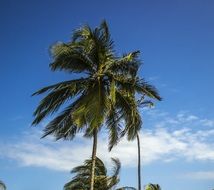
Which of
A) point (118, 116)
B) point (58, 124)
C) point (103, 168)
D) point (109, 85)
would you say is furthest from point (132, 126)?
point (103, 168)

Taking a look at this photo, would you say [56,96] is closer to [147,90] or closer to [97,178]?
[147,90]

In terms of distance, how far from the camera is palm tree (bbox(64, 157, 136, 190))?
35.9 meters

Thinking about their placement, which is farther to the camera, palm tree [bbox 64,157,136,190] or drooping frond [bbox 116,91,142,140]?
palm tree [bbox 64,157,136,190]

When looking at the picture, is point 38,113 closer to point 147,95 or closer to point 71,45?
point 71,45

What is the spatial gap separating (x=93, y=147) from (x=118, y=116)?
7.72 feet

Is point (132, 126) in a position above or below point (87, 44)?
below

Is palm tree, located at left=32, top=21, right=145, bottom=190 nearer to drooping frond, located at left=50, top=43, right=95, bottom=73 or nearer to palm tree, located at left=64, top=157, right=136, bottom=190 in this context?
drooping frond, located at left=50, top=43, right=95, bottom=73

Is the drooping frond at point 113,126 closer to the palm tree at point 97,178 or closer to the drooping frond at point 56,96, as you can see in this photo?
the drooping frond at point 56,96

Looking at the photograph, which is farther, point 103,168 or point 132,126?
point 103,168

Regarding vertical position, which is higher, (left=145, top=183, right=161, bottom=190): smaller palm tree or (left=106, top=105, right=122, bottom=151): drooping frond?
(left=145, top=183, right=161, bottom=190): smaller palm tree

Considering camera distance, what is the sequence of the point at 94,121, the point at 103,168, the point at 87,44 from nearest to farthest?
the point at 94,121 → the point at 87,44 → the point at 103,168

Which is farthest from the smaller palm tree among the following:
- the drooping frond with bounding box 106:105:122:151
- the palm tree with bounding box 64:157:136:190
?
the drooping frond with bounding box 106:105:122:151

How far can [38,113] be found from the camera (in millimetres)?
22016

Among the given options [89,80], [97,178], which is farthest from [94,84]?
[97,178]
